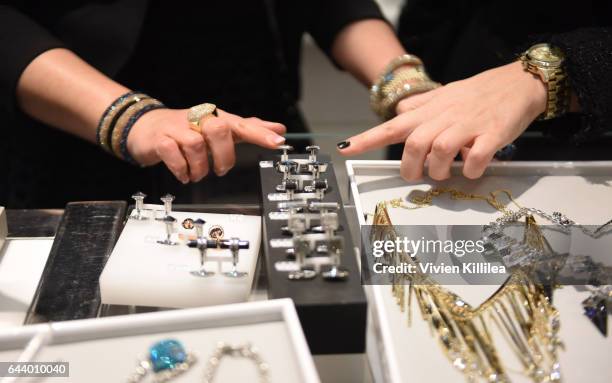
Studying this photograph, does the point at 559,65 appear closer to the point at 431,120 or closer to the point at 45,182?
the point at 431,120

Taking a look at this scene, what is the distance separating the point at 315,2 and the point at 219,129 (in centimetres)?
39

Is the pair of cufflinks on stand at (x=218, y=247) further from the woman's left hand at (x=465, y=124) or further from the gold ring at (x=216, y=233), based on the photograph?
the woman's left hand at (x=465, y=124)

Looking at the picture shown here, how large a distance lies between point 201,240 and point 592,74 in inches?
17.8

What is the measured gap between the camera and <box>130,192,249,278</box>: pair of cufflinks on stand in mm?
555

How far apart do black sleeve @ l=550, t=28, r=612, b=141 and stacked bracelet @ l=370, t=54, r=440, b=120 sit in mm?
161

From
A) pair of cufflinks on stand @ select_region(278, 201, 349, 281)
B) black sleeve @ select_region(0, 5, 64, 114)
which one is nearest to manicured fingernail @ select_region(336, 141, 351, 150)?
pair of cufflinks on stand @ select_region(278, 201, 349, 281)

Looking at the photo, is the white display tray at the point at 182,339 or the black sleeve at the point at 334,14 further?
the black sleeve at the point at 334,14

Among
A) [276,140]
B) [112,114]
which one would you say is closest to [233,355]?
[276,140]

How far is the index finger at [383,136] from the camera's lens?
2.33 feet

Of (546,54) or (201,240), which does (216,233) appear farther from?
(546,54)

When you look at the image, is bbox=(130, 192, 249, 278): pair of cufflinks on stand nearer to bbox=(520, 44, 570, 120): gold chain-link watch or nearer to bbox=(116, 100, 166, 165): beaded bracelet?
bbox=(116, 100, 166, 165): beaded bracelet

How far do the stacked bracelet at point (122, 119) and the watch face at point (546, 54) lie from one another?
43 centimetres

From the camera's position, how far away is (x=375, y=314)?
520 millimetres

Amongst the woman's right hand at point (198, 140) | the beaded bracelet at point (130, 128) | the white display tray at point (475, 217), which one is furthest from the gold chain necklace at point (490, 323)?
the beaded bracelet at point (130, 128)
